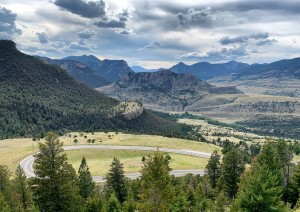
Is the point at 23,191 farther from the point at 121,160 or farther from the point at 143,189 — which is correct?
the point at 121,160

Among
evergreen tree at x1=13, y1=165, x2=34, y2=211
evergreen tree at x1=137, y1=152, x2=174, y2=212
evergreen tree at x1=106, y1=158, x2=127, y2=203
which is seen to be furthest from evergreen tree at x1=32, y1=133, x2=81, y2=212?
evergreen tree at x1=106, y1=158, x2=127, y2=203

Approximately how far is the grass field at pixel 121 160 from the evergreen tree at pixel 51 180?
3604 inches

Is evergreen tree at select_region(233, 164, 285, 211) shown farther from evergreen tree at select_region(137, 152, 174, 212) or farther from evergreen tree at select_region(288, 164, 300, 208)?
evergreen tree at select_region(288, 164, 300, 208)

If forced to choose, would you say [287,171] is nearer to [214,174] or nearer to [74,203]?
[214,174]

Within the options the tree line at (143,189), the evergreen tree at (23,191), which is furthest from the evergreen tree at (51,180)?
the evergreen tree at (23,191)

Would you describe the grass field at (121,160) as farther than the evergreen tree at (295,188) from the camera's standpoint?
Yes

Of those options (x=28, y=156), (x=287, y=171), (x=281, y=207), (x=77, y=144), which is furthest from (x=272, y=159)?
(x=77, y=144)

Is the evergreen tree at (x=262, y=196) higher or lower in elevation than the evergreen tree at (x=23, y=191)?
higher

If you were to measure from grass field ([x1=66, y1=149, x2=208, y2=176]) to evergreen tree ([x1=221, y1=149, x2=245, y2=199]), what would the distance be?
188 ft

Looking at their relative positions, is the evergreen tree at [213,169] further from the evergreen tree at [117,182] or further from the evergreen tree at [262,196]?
the evergreen tree at [262,196]

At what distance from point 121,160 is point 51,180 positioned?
114 m

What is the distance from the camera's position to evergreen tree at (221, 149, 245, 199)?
84812 millimetres

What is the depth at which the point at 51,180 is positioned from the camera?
43656 millimetres

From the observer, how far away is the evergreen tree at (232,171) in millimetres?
84812
